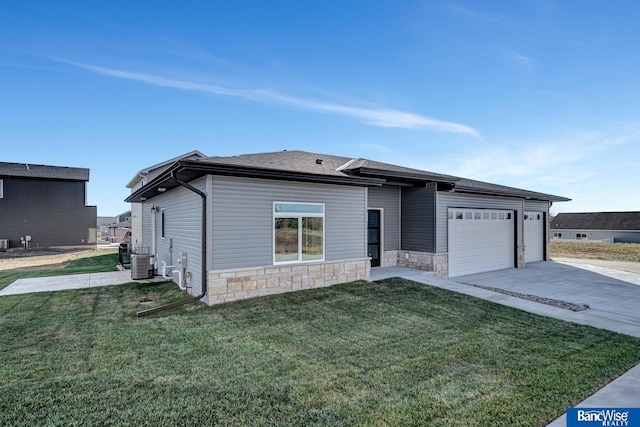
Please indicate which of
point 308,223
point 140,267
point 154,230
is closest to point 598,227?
point 308,223

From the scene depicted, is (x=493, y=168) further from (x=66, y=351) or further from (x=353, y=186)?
(x=66, y=351)

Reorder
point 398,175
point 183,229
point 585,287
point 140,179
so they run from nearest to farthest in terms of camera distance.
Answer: point 183,229 < point 585,287 < point 398,175 < point 140,179

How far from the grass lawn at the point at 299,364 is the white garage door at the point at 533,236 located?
10094mm

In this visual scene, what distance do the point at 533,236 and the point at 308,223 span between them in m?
13.0

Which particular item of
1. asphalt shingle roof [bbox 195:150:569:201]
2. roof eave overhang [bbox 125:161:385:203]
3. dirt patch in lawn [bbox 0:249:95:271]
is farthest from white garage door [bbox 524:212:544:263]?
dirt patch in lawn [bbox 0:249:95:271]

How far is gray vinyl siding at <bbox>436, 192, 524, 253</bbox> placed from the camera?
10.2 m

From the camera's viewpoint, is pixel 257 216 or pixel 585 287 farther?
pixel 585 287

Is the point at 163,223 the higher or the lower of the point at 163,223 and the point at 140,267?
the higher

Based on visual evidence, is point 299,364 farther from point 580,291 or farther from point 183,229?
point 580,291

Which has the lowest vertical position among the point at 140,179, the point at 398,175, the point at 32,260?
the point at 32,260

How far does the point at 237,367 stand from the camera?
12.2ft

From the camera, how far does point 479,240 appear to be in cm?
1170

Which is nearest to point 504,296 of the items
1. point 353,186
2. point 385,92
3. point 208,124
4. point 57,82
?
point 353,186

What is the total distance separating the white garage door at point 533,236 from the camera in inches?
575
